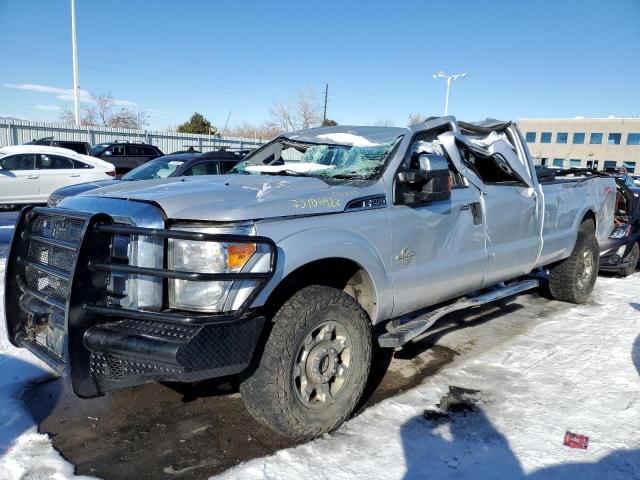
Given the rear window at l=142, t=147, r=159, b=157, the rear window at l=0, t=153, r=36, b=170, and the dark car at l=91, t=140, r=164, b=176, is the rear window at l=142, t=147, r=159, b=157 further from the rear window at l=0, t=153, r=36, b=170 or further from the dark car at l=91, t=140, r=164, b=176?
the rear window at l=0, t=153, r=36, b=170

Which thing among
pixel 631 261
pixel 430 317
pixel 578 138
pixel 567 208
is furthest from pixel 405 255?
pixel 578 138

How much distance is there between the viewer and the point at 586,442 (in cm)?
314

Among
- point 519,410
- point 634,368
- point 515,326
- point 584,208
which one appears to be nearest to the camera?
point 519,410

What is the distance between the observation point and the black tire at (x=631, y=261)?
8.33m

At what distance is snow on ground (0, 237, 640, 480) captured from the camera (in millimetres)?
2846

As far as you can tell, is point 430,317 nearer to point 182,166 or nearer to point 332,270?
point 332,270

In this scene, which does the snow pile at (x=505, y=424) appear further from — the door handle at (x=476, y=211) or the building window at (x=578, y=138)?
the building window at (x=578, y=138)

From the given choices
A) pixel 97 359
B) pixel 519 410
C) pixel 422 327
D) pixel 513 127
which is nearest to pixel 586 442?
pixel 519 410

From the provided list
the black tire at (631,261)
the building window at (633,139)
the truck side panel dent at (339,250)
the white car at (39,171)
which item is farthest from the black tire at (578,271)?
the building window at (633,139)

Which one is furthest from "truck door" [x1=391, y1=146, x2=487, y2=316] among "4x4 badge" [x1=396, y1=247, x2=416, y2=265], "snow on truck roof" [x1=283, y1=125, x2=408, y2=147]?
"snow on truck roof" [x1=283, y1=125, x2=408, y2=147]

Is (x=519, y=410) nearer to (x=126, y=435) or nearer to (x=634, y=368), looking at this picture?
(x=634, y=368)

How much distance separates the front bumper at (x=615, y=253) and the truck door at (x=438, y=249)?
4.56 metres

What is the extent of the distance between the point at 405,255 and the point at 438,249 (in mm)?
412

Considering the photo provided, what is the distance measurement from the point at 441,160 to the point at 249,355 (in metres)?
2.09
